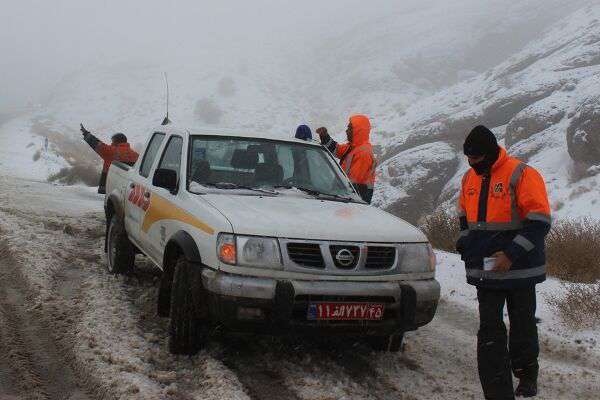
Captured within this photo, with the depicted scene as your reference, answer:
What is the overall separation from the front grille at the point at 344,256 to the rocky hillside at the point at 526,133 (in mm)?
12625

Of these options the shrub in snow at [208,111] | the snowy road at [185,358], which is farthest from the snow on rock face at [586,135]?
the shrub in snow at [208,111]

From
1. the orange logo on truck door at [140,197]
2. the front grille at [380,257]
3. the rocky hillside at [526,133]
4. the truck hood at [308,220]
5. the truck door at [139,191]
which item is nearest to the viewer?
the truck hood at [308,220]

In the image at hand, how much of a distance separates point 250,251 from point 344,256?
611mm

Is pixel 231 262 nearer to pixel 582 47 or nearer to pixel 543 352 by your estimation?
pixel 543 352

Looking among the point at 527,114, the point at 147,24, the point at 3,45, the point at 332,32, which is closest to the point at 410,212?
the point at 527,114

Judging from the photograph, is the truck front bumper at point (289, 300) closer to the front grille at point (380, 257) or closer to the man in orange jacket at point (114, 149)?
the front grille at point (380, 257)

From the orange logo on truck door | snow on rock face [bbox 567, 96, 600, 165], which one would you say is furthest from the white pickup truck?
snow on rock face [bbox 567, 96, 600, 165]

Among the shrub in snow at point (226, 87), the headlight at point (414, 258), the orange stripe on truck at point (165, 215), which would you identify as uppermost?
the shrub in snow at point (226, 87)

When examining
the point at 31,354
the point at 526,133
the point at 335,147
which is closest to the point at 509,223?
the point at 31,354

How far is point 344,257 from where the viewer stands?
379 centimetres

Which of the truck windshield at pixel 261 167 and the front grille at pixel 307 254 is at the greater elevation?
the truck windshield at pixel 261 167

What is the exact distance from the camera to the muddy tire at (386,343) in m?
4.56

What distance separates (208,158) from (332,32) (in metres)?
73.3

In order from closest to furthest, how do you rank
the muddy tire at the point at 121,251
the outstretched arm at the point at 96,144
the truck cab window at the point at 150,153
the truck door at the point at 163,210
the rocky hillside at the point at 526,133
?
the truck door at the point at 163,210, the truck cab window at the point at 150,153, the muddy tire at the point at 121,251, the outstretched arm at the point at 96,144, the rocky hillside at the point at 526,133
